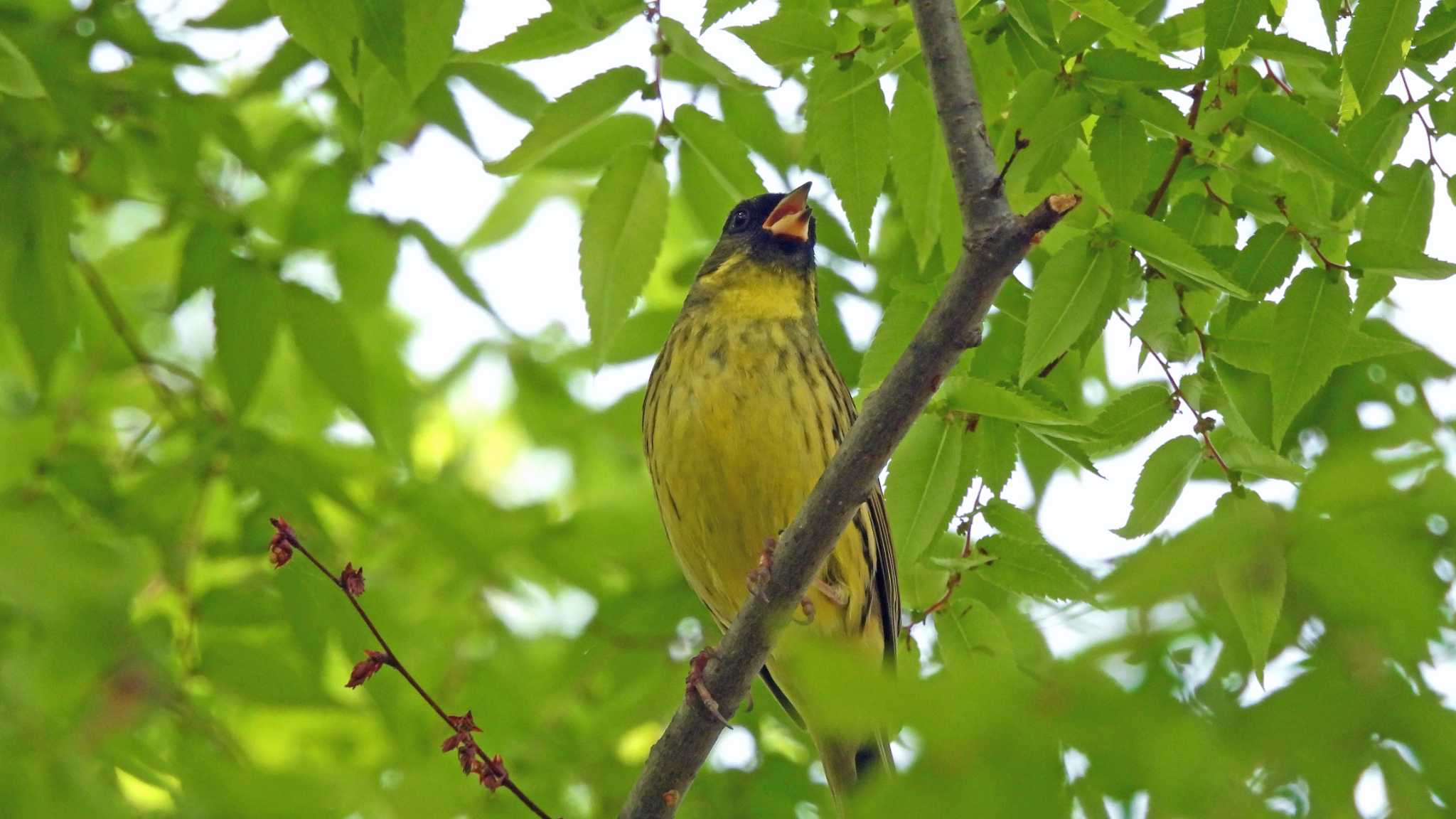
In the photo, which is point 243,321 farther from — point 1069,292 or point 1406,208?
point 1406,208

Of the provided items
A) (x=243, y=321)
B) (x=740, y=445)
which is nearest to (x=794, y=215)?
(x=740, y=445)

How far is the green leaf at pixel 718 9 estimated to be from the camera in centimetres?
339

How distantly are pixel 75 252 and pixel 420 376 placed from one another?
2710mm

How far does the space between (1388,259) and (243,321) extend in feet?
11.0

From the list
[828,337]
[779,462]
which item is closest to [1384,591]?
[779,462]

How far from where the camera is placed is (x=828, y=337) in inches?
199

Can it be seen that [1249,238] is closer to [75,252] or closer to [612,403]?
[612,403]

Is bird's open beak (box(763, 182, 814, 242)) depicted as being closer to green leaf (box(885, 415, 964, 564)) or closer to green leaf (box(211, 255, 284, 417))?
green leaf (box(211, 255, 284, 417))

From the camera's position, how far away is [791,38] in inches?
138

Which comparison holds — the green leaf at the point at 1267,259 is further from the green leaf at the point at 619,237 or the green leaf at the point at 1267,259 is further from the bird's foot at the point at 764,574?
the green leaf at the point at 619,237

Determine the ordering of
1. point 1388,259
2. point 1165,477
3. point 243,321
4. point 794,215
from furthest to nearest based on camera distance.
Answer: point 794,215
point 243,321
point 1165,477
point 1388,259

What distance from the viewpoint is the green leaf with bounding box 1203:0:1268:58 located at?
315cm

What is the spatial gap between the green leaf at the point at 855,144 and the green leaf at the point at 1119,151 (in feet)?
1.78

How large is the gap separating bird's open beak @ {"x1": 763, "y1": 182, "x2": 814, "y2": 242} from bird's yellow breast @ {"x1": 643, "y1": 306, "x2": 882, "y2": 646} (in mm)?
416
